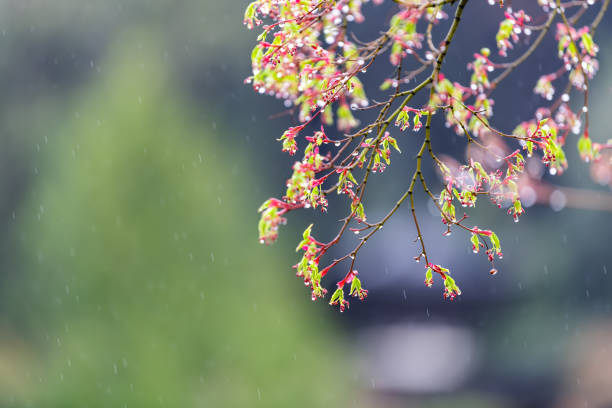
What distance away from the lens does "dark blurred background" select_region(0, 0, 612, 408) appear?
32.0 feet

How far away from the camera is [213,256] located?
1044cm

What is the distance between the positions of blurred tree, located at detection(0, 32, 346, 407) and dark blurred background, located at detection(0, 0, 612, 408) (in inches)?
1.2

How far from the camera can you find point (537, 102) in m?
17.5

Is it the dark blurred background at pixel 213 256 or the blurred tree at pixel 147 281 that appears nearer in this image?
the blurred tree at pixel 147 281

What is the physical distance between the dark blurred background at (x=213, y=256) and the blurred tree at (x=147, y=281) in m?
0.03

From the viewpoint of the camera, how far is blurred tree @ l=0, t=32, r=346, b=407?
9.62 m

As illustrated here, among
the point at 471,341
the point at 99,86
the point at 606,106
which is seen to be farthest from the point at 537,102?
the point at 99,86

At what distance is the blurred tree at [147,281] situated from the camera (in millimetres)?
9625

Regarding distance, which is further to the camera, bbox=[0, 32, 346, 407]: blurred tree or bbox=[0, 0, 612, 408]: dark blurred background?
bbox=[0, 0, 612, 408]: dark blurred background

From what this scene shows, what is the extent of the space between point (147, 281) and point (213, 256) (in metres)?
1.16

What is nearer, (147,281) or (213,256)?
(147,281)

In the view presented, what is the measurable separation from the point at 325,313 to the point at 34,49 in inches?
378

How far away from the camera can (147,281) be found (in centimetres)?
969

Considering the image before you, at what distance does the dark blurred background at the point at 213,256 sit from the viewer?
32.0 ft
